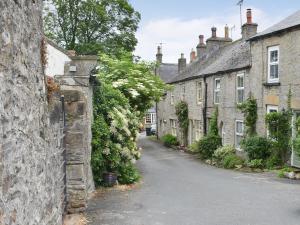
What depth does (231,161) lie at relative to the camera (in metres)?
21.0

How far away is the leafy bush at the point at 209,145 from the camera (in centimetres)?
2498

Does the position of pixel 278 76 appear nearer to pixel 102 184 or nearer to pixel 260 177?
pixel 260 177

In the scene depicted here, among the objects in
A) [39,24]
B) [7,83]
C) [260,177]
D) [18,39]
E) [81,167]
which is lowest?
[260,177]

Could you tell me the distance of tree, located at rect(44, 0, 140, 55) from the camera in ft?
110

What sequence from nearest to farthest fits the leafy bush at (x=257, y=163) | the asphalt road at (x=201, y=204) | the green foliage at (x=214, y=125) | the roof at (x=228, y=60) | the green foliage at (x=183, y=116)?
1. the asphalt road at (x=201, y=204)
2. the leafy bush at (x=257, y=163)
3. the roof at (x=228, y=60)
4. the green foliage at (x=214, y=125)
5. the green foliage at (x=183, y=116)

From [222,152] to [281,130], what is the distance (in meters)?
5.39

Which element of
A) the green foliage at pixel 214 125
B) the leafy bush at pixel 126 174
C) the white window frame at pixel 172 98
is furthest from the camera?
the white window frame at pixel 172 98

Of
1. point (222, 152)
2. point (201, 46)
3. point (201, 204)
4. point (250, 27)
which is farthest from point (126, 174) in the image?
point (201, 46)

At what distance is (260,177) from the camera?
16094 mm

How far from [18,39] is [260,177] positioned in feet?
45.7

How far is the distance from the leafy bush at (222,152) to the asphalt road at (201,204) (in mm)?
7594

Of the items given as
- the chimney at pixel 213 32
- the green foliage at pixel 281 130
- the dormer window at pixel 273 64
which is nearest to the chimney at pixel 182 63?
the chimney at pixel 213 32

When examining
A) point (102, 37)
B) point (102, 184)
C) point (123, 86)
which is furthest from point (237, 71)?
point (102, 37)

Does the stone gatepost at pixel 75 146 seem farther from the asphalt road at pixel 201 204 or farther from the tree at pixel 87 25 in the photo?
the tree at pixel 87 25
